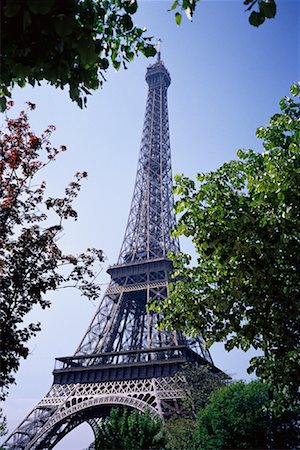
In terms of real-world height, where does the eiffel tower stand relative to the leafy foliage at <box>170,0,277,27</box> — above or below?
above

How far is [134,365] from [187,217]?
3443 centimetres

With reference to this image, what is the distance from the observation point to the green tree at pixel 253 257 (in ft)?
23.6

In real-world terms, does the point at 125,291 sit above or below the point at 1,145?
above

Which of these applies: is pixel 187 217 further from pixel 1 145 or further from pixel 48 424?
pixel 48 424

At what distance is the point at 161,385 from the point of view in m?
37.0

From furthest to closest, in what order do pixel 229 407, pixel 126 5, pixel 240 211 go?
1. pixel 229 407
2. pixel 240 211
3. pixel 126 5

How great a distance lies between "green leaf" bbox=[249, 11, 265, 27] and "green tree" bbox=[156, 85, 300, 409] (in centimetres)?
326

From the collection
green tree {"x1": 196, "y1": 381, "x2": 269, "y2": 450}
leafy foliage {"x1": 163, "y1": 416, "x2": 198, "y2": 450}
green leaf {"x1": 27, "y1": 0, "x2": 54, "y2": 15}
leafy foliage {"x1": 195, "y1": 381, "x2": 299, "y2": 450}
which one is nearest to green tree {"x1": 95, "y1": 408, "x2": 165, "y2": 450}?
leafy foliage {"x1": 195, "y1": 381, "x2": 299, "y2": 450}

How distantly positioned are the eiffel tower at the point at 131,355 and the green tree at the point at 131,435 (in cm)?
1660

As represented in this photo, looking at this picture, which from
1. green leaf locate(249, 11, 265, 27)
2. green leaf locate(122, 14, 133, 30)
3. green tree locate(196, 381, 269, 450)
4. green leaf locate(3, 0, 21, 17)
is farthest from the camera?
green tree locate(196, 381, 269, 450)

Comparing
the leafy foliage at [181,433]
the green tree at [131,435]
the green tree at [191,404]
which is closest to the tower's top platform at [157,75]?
the green tree at [191,404]

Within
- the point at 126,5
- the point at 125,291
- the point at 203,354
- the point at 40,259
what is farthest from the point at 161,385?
the point at 126,5

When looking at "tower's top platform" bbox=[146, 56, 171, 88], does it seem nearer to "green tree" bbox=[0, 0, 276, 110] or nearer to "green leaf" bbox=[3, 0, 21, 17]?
"green tree" bbox=[0, 0, 276, 110]

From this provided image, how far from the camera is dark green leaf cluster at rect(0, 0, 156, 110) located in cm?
350
